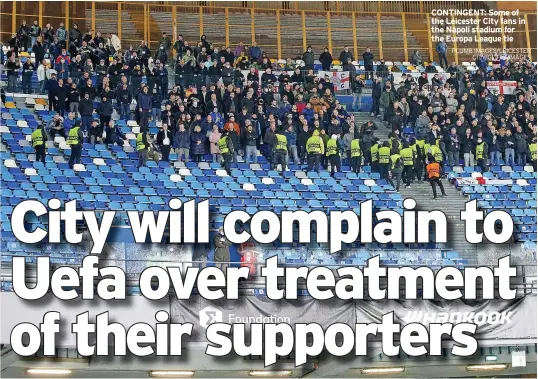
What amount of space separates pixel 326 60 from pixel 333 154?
3089 mm

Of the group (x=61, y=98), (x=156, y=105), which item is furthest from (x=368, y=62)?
(x=61, y=98)

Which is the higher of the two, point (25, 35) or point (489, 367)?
point (25, 35)

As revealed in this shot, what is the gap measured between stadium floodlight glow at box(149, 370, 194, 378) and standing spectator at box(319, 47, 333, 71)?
27.5 ft

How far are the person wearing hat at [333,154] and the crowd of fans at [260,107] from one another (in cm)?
2

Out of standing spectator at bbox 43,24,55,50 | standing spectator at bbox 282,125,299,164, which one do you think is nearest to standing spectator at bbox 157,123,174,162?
standing spectator at bbox 282,125,299,164

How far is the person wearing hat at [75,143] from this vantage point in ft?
62.7

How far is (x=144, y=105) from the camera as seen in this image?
20.5m

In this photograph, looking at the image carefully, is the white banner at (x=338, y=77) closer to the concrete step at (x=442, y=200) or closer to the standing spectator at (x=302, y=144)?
the concrete step at (x=442, y=200)

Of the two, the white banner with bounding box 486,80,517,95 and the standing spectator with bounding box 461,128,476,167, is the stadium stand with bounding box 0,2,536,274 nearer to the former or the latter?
the standing spectator with bounding box 461,128,476,167

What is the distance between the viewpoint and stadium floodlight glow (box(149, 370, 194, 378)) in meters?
16.4

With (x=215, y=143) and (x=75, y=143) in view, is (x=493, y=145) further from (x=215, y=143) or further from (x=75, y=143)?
(x=75, y=143)

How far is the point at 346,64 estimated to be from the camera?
23.0 metres

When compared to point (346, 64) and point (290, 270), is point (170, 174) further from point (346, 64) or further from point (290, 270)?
point (346, 64)

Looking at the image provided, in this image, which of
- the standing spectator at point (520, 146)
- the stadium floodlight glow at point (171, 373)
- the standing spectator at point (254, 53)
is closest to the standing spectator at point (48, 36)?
the standing spectator at point (254, 53)
